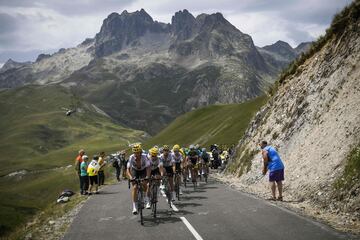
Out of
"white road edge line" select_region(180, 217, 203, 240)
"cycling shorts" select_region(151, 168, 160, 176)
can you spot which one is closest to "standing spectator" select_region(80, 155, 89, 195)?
"cycling shorts" select_region(151, 168, 160, 176)

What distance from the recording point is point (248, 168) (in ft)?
101

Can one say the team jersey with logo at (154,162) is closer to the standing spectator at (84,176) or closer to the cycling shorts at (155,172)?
the cycling shorts at (155,172)

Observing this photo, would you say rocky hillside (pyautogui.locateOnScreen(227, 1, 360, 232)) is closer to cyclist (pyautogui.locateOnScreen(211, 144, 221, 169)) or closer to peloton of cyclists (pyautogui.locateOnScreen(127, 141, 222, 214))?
peloton of cyclists (pyautogui.locateOnScreen(127, 141, 222, 214))

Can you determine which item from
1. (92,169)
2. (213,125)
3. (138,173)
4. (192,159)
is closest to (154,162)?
(138,173)

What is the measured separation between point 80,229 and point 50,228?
222 cm

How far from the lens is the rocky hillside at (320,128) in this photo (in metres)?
16.0

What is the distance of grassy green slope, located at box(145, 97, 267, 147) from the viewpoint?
324 feet

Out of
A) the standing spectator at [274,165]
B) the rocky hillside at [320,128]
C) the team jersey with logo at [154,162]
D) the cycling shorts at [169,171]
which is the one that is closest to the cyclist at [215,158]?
the rocky hillside at [320,128]

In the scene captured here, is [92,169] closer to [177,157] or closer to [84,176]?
[84,176]

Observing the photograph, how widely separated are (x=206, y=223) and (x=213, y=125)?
10636cm

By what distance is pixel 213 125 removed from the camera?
12012cm

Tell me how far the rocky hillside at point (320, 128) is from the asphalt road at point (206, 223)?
1746mm

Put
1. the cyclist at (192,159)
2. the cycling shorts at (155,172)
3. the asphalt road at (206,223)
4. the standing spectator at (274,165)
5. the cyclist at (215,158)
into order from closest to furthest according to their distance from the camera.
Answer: the asphalt road at (206,223), the standing spectator at (274,165), the cycling shorts at (155,172), the cyclist at (192,159), the cyclist at (215,158)

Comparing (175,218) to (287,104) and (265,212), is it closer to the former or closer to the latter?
(265,212)
